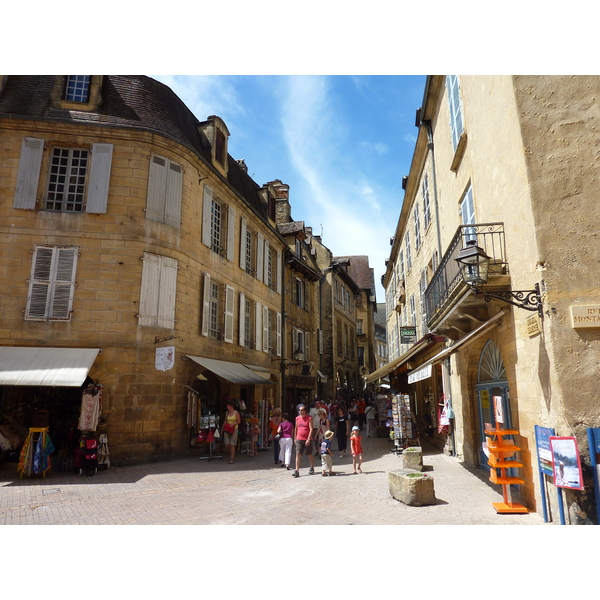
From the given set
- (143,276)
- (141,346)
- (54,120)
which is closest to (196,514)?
(141,346)

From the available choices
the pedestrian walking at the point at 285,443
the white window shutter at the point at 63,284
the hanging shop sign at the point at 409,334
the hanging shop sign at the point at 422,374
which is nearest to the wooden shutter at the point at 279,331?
the hanging shop sign at the point at 409,334

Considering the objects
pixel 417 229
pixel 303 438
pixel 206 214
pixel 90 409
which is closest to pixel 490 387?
pixel 303 438

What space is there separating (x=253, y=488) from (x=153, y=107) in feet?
33.8

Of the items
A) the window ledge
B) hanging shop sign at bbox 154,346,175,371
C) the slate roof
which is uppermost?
the slate roof

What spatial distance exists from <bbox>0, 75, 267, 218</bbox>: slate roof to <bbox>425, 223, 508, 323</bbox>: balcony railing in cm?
783

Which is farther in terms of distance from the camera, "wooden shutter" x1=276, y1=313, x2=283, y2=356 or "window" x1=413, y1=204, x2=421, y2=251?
"wooden shutter" x1=276, y1=313, x2=283, y2=356

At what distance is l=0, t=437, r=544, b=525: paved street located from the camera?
19.8ft

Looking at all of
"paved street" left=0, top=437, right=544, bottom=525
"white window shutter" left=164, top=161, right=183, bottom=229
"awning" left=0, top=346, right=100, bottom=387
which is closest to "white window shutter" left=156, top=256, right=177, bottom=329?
"white window shutter" left=164, top=161, right=183, bottom=229

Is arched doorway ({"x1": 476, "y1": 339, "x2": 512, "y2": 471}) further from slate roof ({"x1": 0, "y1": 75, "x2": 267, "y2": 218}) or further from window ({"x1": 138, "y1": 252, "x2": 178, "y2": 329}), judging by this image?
slate roof ({"x1": 0, "y1": 75, "x2": 267, "y2": 218})

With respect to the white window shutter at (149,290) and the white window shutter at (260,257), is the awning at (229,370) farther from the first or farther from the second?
the white window shutter at (260,257)

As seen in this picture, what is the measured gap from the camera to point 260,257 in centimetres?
1780

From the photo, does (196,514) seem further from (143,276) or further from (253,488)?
(143,276)

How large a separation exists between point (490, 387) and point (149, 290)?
805 cm

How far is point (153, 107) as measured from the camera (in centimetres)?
1269
